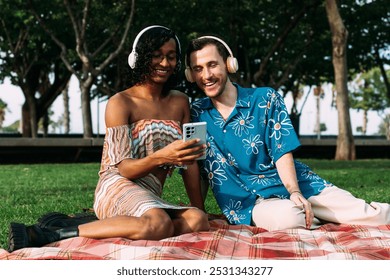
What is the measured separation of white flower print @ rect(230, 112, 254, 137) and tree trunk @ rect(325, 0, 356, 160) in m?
14.3

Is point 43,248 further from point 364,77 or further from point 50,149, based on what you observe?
point 364,77

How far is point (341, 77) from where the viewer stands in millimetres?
19906

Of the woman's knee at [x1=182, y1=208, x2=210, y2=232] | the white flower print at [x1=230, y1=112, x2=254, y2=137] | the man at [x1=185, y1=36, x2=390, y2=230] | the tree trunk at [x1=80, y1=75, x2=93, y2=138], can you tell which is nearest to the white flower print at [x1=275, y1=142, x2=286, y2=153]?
the man at [x1=185, y1=36, x2=390, y2=230]

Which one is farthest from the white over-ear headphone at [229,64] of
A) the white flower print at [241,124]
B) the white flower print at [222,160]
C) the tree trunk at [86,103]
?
the tree trunk at [86,103]

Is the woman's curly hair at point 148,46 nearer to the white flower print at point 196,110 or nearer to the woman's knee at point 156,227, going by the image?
the white flower print at point 196,110

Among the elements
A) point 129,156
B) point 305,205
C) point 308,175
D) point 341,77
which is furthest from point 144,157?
point 341,77

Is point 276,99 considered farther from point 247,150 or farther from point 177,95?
point 177,95

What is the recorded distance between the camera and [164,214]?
452 cm

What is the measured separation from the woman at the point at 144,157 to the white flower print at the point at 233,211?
32 centimetres

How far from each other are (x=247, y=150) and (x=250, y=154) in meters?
0.04

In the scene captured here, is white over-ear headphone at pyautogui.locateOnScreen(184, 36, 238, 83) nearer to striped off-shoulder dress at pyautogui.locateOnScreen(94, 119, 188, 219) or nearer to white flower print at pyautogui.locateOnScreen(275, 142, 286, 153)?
A: striped off-shoulder dress at pyautogui.locateOnScreen(94, 119, 188, 219)

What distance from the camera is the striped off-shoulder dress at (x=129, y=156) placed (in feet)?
15.6
